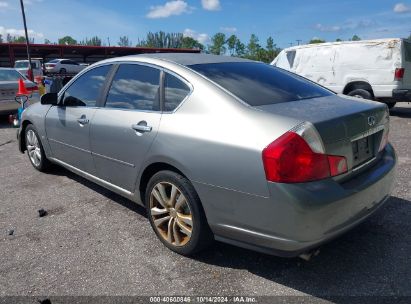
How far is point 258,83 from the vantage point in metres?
3.19

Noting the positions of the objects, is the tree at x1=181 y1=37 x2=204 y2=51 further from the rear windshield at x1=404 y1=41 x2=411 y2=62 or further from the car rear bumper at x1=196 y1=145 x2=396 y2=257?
the car rear bumper at x1=196 y1=145 x2=396 y2=257

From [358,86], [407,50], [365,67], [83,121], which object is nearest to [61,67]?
[358,86]

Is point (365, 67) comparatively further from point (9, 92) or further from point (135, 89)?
point (9, 92)

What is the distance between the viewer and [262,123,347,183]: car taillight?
2277 mm

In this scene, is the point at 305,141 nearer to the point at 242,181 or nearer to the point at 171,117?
the point at 242,181

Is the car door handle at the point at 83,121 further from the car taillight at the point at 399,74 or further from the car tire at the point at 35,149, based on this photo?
the car taillight at the point at 399,74

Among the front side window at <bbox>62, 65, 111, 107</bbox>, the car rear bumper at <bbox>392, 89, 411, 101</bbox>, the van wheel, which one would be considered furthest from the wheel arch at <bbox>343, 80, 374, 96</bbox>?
the front side window at <bbox>62, 65, 111, 107</bbox>

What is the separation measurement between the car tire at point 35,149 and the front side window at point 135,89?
2.04m

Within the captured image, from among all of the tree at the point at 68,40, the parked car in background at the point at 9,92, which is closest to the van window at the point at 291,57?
the parked car in background at the point at 9,92

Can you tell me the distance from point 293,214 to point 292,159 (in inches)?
12.9

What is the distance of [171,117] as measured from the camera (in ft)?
9.77

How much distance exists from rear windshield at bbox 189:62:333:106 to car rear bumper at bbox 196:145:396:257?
76 centimetres

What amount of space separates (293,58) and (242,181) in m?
10.3

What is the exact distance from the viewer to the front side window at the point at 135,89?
128 inches
